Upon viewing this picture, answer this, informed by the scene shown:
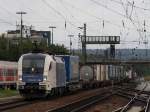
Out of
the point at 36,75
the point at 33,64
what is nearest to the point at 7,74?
the point at 33,64

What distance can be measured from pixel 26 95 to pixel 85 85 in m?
27.9

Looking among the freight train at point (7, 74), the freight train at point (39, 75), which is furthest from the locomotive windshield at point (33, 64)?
the freight train at point (7, 74)

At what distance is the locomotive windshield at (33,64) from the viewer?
32.6m

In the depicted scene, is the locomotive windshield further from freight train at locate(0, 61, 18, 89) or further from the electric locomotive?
freight train at locate(0, 61, 18, 89)

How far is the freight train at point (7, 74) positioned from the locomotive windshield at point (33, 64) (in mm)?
25035

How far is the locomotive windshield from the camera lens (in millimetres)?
32625

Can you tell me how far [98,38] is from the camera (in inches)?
4109

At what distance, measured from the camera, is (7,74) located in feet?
199

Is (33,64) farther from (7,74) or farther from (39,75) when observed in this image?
(7,74)

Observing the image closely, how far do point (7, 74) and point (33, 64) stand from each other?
28.3 m

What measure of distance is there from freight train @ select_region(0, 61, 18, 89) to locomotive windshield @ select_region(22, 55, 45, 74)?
2504cm

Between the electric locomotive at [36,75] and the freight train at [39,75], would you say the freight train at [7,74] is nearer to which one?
the freight train at [39,75]

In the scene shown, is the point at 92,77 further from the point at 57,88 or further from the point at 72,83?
the point at 57,88

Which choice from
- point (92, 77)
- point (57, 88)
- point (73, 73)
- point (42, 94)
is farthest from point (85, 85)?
point (42, 94)
